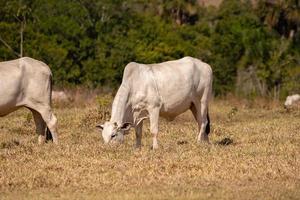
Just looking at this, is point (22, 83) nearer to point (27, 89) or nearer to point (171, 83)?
point (27, 89)

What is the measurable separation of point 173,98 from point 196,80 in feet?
3.19

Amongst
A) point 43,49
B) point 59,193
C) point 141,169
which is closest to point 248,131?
point 141,169

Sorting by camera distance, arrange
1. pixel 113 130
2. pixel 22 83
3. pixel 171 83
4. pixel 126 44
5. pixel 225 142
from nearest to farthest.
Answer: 1. pixel 113 130
2. pixel 22 83
3. pixel 171 83
4. pixel 225 142
5. pixel 126 44

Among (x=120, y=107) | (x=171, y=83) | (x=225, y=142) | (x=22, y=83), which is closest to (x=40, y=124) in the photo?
A: (x=22, y=83)

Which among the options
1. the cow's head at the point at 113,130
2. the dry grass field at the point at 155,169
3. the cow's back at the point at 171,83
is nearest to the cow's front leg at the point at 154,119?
the cow's back at the point at 171,83

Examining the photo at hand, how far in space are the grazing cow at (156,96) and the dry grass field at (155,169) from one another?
41 cm

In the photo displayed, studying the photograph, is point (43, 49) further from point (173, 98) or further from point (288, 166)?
point (288, 166)

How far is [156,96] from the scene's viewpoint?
14.1 m

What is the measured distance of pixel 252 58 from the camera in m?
38.3

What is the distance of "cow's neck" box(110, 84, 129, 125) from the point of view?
13586 mm

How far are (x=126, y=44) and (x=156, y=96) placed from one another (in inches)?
916

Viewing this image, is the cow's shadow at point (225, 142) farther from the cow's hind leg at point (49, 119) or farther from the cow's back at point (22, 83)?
Answer: the cow's back at point (22, 83)

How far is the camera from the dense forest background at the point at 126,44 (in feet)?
114

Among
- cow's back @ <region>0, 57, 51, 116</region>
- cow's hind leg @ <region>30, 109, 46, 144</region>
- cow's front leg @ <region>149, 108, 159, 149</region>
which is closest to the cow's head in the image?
cow's front leg @ <region>149, 108, 159, 149</region>
